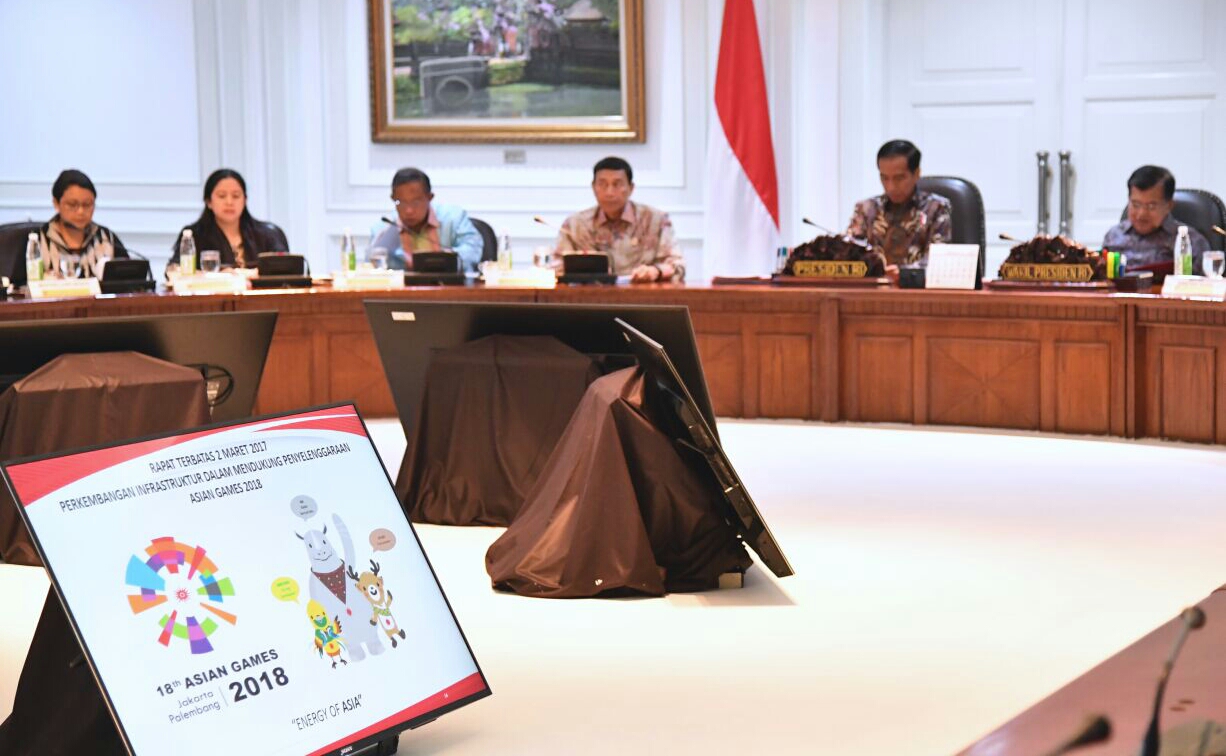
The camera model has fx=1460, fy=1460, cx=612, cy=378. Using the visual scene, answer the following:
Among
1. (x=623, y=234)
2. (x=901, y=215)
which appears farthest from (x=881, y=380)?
(x=623, y=234)

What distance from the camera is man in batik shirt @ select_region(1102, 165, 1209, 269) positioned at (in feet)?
20.2

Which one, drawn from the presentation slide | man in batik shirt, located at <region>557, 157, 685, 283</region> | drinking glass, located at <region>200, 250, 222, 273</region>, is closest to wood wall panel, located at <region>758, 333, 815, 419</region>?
man in batik shirt, located at <region>557, 157, 685, 283</region>

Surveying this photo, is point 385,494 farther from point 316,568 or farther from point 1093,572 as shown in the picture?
point 1093,572

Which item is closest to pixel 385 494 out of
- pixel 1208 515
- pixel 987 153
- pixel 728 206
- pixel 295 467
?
pixel 295 467

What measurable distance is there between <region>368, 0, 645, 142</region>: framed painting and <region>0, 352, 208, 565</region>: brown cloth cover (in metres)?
4.52

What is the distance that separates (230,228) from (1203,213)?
14.2ft

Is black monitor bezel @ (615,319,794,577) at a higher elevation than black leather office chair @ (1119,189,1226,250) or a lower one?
lower

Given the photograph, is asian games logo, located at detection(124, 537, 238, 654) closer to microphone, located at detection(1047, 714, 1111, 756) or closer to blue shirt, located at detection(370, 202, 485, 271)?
microphone, located at detection(1047, 714, 1111, 756)

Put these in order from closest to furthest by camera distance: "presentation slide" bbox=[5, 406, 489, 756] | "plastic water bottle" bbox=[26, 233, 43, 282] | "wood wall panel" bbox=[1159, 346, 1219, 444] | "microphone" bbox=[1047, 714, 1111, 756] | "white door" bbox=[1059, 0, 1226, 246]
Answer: "microphone" bbox=[1047, 714, 1111, 756]
"presentation slide" bbox=[5, 406, 489, 756]
"wood wall panel" bbox=[1159, 346, 1219, 444]
"plastic water bottle" bbox=[26, 233, 43, 282]
"white door" bbox=[1059, 0, 1226, 246]

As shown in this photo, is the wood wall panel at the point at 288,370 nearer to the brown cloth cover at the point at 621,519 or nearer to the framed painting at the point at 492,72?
the framed painting at the point at 492,72

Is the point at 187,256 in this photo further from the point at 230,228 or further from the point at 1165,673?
the point at 1165,673

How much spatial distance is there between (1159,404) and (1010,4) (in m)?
3.05

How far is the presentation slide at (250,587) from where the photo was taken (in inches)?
79.3

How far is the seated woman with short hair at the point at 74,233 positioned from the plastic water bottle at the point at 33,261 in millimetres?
216
